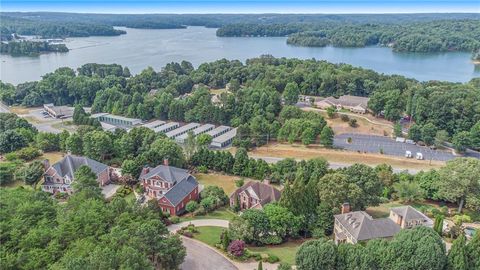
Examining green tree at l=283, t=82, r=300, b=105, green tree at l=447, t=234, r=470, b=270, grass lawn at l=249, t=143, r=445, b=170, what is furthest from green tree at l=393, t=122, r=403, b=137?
green tree at l=447, t=234, r=470, b=270

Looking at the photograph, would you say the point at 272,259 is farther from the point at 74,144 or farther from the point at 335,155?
the point at 74,144

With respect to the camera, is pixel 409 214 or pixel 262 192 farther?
pixel 262 192

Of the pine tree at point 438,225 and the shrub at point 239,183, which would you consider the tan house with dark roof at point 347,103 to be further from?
the pine tree at point 438,225

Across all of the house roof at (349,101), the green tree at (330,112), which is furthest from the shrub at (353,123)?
the house roof at (349,101)

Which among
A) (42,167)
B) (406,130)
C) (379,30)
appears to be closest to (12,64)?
(42,167)

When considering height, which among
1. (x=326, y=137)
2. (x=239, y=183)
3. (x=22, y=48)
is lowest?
(x=239, y=183)

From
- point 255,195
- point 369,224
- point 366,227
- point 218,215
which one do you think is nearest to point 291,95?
point 255,195

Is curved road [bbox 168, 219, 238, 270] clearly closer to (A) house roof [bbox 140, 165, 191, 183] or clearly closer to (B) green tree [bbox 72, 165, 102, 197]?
(B) green tree [bbox 72, 165, 102, 197]
